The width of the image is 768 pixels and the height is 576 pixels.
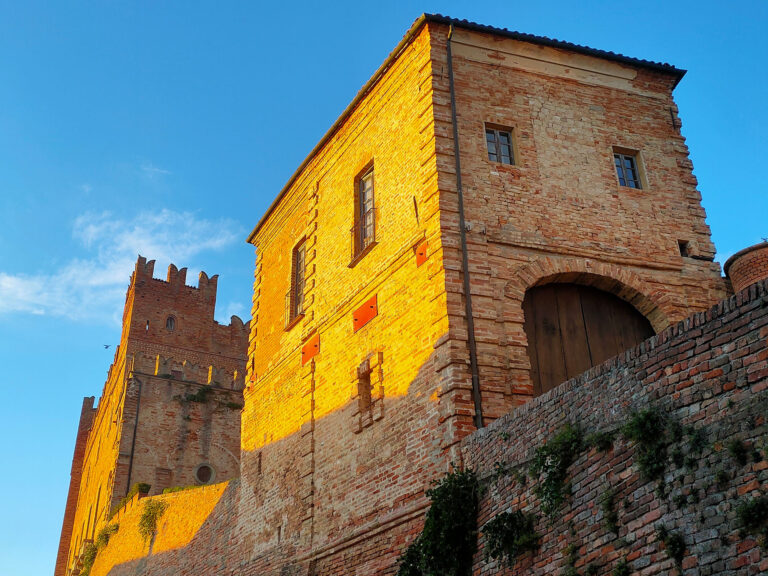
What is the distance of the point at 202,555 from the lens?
16.1m

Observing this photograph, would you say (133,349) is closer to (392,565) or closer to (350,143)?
(350,143)

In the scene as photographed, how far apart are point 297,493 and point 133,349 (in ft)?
78.8

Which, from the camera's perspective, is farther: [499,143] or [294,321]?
[294,321]

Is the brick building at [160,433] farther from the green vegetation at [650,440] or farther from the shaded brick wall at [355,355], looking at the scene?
the green vegetation at [650,440]

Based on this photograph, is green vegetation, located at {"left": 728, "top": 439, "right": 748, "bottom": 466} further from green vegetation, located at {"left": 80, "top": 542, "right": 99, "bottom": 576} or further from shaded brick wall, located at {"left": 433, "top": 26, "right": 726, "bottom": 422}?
green vegetation, located at {"left": 80, "top": 542, "right": 99, "bottom": 576}

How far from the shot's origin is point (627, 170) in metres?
12.7

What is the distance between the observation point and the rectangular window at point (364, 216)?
1306cm

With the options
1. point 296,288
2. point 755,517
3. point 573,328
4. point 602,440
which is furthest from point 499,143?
point 755,517

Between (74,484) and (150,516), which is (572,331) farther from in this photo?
(74,484)

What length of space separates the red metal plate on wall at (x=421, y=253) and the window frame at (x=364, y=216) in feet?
4.65

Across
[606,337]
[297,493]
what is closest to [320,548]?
[297,493]

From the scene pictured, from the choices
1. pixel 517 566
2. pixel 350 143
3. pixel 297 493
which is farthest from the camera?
pixel 350 143

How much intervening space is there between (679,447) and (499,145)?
6953 mm

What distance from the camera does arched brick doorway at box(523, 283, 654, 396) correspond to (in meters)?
10.8
